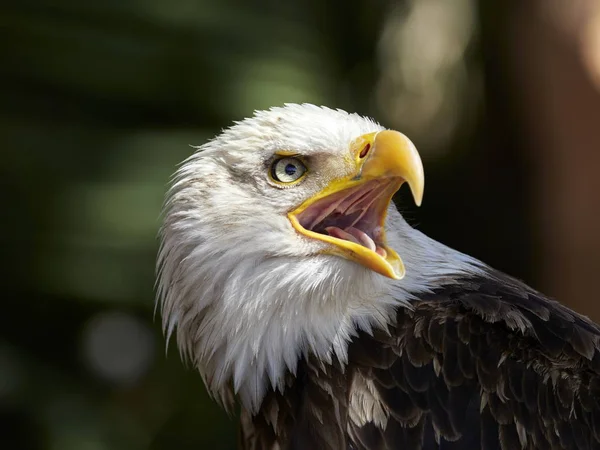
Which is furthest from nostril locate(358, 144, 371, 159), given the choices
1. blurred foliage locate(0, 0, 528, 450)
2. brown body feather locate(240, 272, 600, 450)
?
blurred foliage locate(0, 0, 528, 450)

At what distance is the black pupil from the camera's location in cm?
227

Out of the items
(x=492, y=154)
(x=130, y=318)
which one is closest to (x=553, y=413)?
(x=130, y=318)

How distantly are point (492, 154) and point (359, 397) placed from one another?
4.67 metres

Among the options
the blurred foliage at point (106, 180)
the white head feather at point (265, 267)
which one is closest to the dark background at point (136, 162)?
the blurred foliage at point (106, 180)

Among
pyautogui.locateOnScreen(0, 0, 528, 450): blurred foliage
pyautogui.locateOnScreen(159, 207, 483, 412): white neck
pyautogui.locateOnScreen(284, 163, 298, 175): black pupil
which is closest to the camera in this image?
pyautogui.locateOnScreen(159, 207, 483, 412): white neck

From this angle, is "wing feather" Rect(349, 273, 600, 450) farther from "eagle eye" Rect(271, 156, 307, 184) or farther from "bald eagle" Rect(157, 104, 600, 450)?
"eagle eye" Rect(271, 156, 307, 184)

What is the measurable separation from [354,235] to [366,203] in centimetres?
9

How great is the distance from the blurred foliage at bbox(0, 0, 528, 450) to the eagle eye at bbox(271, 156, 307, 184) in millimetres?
2841

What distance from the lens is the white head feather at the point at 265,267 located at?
218cm

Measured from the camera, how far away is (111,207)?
16.4ft

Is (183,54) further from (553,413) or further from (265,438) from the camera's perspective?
(553,413)

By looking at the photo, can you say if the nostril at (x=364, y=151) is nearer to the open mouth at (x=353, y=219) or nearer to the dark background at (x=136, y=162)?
the open mouth at (x=353, y=219)

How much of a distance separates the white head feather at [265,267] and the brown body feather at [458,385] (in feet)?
0.24

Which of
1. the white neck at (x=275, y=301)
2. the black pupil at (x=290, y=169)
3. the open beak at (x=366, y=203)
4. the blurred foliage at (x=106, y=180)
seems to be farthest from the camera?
Answer: the blurred foliage at (x=106, y=180)
